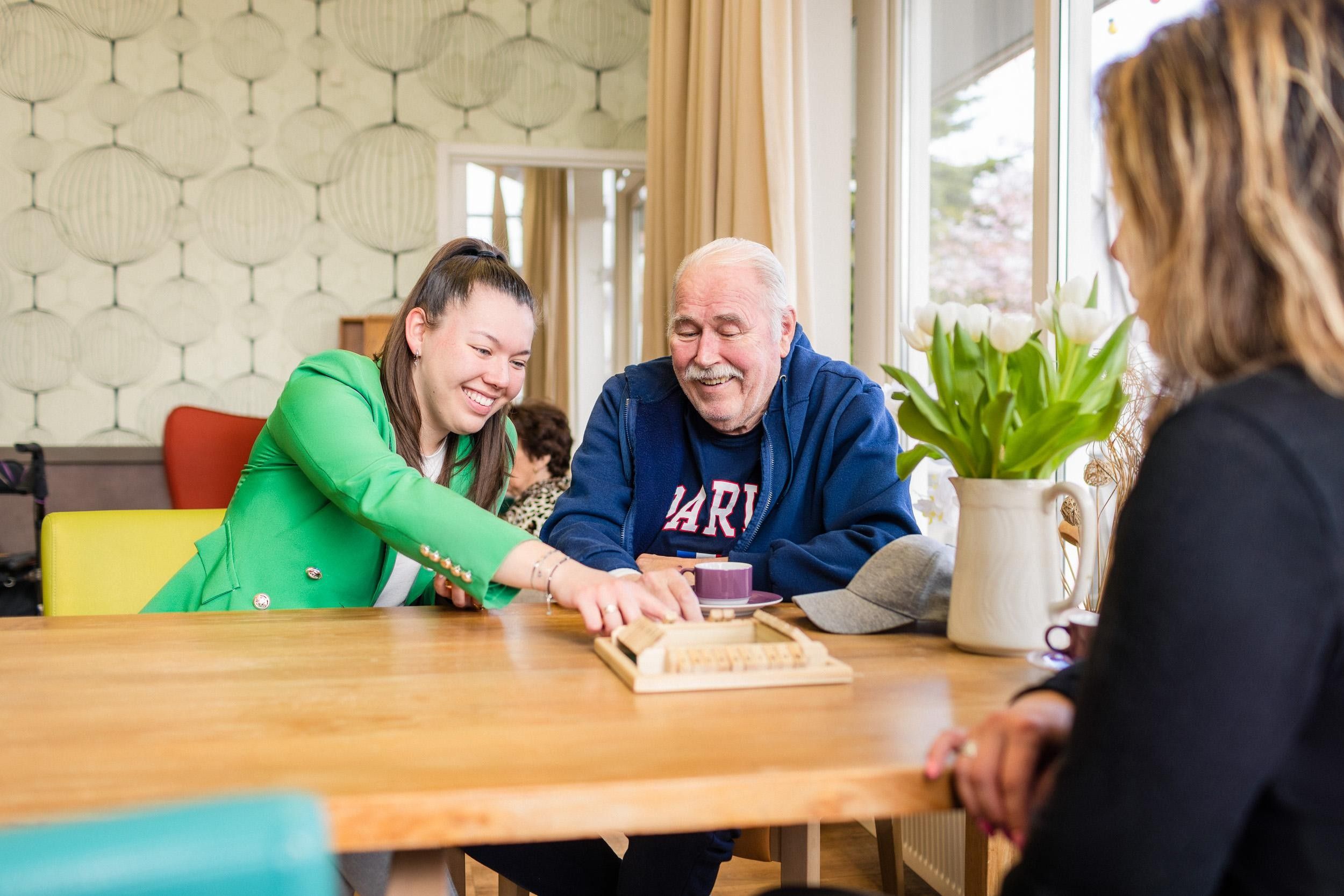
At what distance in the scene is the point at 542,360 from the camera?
22.4 ft

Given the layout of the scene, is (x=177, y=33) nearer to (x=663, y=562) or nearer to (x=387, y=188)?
(x=387, y=188)

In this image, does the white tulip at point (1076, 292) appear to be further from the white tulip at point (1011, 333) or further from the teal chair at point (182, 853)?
the teal chair at point (182, 853)

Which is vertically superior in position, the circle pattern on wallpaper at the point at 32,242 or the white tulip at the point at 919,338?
the circle pattern on wallpaper at the point at 32,242

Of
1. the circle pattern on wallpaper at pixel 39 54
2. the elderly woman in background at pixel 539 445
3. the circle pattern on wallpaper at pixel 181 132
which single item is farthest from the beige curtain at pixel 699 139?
the circle pattern on wallpaper at pixel 39 54

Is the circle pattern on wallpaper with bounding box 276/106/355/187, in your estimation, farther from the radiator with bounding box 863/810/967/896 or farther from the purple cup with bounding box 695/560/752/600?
the purple cup with bounding box 695/560/752/600

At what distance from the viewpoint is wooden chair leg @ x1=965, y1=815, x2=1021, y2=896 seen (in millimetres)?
1757

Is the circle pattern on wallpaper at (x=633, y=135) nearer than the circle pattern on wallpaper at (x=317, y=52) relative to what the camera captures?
No

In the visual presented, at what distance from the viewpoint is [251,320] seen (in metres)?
4.58

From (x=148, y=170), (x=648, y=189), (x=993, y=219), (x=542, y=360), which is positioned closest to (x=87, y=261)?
(x=148, y=170)

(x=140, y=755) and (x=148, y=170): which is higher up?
(x=148, y=170)

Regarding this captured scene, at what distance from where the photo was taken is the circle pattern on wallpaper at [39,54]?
14.3 feet

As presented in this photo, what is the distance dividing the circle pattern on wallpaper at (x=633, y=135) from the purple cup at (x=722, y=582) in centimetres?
381

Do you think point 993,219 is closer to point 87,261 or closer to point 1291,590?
point 1291,590

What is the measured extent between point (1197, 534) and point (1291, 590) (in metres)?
0.06
